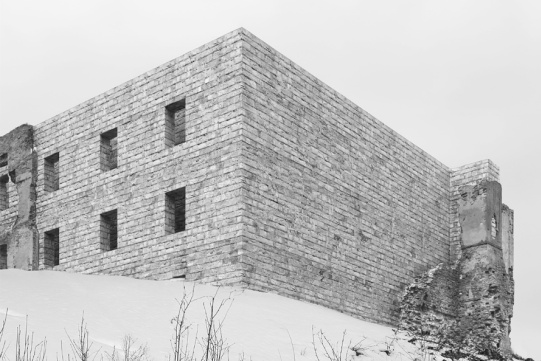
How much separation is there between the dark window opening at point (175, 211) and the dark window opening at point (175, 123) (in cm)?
108

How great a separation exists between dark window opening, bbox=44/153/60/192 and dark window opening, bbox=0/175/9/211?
4.82 ft

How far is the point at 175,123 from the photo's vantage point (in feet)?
56.3

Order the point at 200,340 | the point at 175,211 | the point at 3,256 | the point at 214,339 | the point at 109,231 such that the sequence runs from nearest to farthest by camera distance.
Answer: the point at 214,339 → the point at 200,340 → the point at 175,211 → the point at 109,231 → the point at 3,256

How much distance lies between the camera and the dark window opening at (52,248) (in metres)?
18.6

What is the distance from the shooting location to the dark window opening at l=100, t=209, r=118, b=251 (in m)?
17.5

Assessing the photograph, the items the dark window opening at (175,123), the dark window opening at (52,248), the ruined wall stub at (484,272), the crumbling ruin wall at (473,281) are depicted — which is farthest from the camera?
the ruined wall stub at (484,272)

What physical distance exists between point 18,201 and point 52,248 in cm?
156

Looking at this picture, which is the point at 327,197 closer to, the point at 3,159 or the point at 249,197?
the point at 249,197

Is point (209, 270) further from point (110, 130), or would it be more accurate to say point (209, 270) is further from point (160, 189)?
point (110, 130)

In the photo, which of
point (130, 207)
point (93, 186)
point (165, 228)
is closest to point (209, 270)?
point (165, 228)

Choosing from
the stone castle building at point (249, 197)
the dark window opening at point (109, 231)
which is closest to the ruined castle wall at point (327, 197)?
the stone castle building at point (249, 197)

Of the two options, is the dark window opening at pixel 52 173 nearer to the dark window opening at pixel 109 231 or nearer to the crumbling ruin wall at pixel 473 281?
the dark window opening at pixel 109 231

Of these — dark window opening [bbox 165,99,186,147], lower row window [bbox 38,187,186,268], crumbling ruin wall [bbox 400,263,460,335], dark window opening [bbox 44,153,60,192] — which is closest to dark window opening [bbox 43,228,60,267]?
lower row window [bbox 38,187,186,268]

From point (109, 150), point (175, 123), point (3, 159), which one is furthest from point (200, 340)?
point (3, 159)
